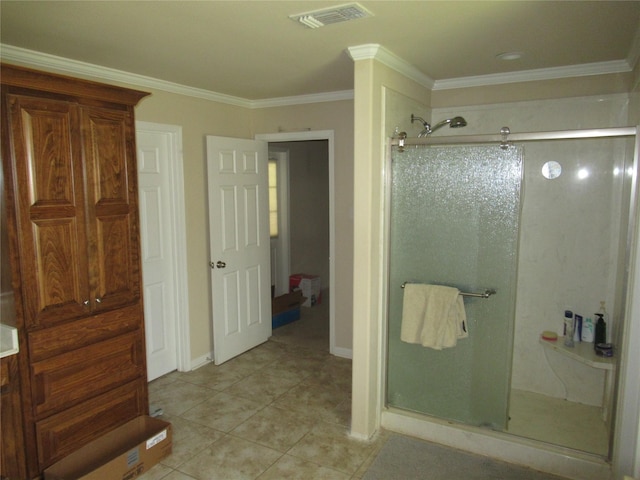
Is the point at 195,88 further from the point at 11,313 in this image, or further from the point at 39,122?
the point at 11,313

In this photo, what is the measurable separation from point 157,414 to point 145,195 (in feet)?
5.17

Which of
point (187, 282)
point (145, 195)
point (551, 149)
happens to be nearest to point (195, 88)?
point (145, 195)

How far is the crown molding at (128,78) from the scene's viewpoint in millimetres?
2670

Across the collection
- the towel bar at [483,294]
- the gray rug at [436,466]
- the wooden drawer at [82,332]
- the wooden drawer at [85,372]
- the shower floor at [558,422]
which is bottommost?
the gray rug at [436,466]

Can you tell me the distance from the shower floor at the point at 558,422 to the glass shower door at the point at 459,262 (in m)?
→ 0.30

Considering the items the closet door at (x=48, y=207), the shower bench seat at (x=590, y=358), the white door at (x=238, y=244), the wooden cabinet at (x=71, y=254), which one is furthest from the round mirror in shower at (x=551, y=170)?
the closet door at (x=48, y=207)

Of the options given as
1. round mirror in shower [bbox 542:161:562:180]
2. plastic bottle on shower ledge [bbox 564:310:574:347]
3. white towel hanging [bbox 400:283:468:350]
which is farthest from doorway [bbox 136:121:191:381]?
plastic bottle on shower ledge [bbox 564:310:574:347]

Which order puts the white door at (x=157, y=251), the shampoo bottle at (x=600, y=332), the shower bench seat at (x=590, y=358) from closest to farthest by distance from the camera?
the shower bench seat at (x=590, y=358), the shampoo bottle at (x=600, y=332), the white door at (x=157, y=251)

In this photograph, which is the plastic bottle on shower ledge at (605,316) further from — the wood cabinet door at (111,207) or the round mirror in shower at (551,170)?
the wood cabinet door at (111,207)

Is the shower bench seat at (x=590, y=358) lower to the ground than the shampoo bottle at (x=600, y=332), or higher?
lower

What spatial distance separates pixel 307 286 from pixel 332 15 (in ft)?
13.3

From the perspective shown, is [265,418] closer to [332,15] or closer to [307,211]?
[332,15]

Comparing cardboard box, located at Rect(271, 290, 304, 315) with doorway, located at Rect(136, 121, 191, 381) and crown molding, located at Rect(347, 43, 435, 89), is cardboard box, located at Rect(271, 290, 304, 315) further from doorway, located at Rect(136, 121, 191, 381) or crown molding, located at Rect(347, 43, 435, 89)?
crown molding, located at Rect(347, 43, 435, 89)

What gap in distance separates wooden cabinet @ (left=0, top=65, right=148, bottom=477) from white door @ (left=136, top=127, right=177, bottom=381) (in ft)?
2.63
